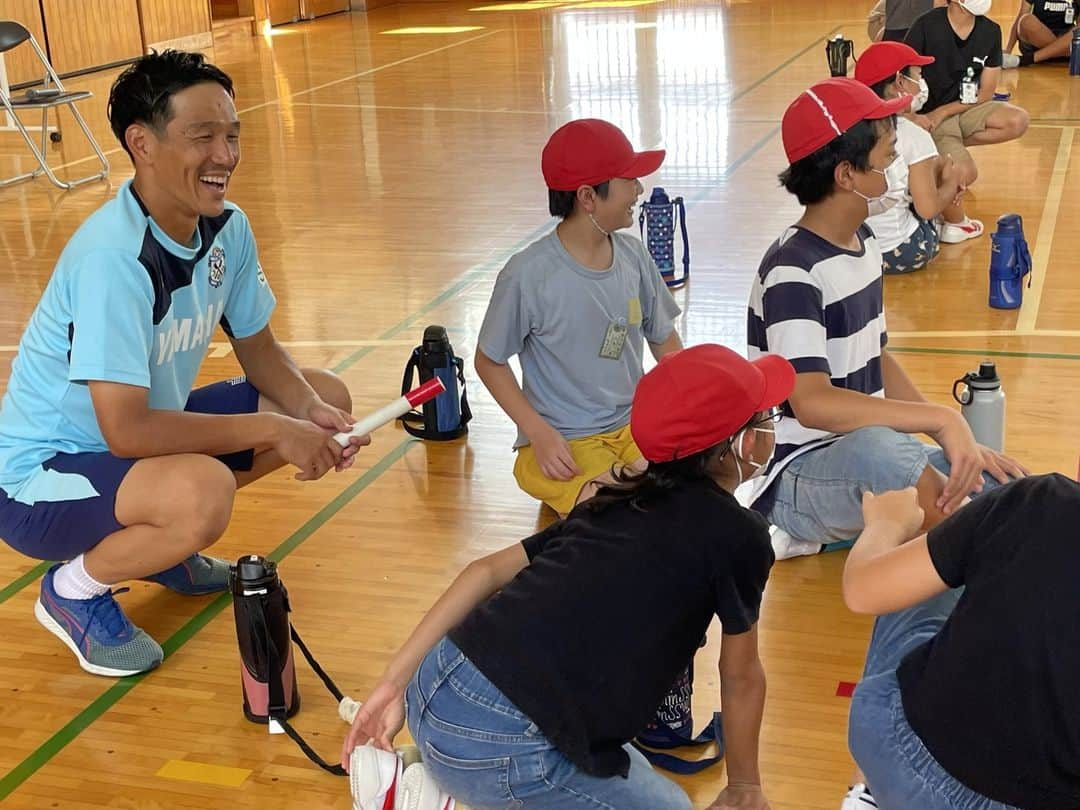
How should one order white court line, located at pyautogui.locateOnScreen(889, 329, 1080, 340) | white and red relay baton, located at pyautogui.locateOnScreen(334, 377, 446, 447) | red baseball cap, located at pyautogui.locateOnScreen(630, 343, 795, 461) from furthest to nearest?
1. white court line, located at pyautogui.locateOnScreen(889, 329, 1080, 340)
2. white and red relay baton, located at pyautogui.locateOnScreen(334, 377, 446, 447)
3. red baseball cap, located at pyautogui.locateOnScreen(630, 343, 795, 461)

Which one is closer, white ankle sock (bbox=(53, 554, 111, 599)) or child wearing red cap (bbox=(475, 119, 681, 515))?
white ankle sock (bbox=(53, 554, 111, 599))

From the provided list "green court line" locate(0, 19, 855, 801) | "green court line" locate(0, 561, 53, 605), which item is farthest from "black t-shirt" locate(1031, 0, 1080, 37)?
"green court line" locate(0, 561, 53, 605)

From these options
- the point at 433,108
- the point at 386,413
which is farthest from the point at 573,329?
the point at 433,108

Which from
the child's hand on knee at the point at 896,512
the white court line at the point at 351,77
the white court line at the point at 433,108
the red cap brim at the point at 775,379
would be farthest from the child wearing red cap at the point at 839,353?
the white court line at the point at 433,108

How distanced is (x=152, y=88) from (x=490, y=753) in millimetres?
1742

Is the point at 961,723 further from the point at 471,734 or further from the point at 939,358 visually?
the point at 939,358

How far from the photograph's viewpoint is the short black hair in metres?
3.25

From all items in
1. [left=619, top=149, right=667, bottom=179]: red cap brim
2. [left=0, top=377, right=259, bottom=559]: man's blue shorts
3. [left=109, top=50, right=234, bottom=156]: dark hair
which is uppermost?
[left=109, top=50, right=234, bottom=156]: dark hair

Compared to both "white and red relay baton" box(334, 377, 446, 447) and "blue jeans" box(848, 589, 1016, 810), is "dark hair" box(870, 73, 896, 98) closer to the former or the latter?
"white and red relay baton" box(334, 377, 446, 447)

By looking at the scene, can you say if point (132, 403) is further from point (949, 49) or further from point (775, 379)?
point (949, 49)

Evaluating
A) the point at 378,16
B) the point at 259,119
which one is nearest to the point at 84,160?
the point at 259,119

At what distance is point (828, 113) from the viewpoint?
3232mm

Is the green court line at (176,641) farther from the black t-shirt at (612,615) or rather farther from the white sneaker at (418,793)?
the black t-shirt at (612,615)

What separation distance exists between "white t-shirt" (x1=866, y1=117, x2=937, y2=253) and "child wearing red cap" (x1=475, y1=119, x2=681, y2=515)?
2.30m
